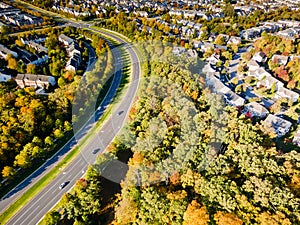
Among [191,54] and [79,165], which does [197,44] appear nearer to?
[191,54]

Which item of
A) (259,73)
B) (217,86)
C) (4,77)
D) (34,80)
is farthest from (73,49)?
(259,73)

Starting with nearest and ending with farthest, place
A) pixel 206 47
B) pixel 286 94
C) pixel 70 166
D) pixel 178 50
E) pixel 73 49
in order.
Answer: pixel 70 166, pixel 286 94, pixel 178 50, pixel 73 49, pixel 206 47

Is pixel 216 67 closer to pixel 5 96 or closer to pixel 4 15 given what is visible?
pixel 5 96

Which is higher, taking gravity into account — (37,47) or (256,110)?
(37,47)

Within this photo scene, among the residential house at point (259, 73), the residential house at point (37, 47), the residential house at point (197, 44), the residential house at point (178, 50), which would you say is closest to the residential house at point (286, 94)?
the residential house at point (259, 73)

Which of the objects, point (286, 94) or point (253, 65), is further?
point (253, 65)

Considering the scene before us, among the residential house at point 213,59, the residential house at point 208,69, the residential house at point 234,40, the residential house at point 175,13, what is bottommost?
the residential house at point 208,69

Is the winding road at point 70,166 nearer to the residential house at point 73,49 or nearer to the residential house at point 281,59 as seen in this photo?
the residential house at point 73,49

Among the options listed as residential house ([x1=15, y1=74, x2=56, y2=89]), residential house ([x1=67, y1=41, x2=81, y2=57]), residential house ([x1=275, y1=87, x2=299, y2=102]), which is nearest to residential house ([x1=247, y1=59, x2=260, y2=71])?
residential house ([x1=275, y1=87, x2=299, y2=102])

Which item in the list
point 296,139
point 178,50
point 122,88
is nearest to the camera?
point 296,139
